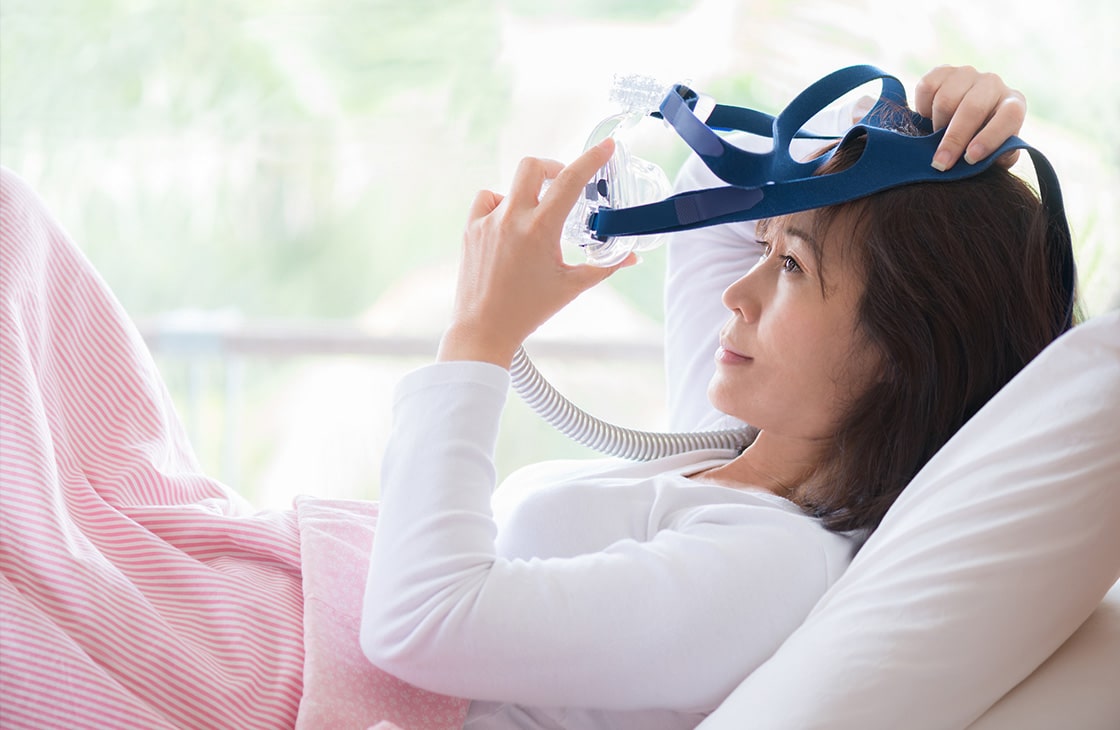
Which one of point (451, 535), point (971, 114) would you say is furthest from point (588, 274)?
point (971, 114)

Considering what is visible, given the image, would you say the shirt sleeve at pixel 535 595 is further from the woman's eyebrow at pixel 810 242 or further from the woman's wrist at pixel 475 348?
the woman's eyebrow at pixel 810 242

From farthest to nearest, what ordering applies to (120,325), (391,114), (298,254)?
(298,254) → (391,114) → (120,325)

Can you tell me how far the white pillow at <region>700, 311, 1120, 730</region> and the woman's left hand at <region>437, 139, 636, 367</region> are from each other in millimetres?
385

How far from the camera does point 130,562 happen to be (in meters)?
1.04

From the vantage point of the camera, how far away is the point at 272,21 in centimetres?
462

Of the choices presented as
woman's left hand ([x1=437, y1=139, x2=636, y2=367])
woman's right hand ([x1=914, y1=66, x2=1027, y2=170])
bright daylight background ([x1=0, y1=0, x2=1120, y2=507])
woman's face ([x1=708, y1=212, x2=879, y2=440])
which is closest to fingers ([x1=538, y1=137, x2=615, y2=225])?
woman's left hand ([x1=437, y1=139, x2=636, y2=367])

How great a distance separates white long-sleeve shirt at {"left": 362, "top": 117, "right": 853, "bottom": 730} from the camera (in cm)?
94

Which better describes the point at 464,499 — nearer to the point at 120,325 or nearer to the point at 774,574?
the point at 774,574

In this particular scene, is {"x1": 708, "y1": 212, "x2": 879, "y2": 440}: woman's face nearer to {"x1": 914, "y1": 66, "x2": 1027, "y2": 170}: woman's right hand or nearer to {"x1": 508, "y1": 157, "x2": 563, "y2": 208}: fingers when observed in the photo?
{"x1": 914, "y1": 66, "x2": 1027, "y2": 170}: woman's right hand

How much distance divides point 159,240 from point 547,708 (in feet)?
14.6

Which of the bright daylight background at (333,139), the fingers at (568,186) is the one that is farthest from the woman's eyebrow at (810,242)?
the bright daylight background at (333,139)

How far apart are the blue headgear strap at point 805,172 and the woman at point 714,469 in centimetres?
3

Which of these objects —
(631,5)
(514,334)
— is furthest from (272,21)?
(514,334)

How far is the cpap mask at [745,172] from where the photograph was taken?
1.07 meters
